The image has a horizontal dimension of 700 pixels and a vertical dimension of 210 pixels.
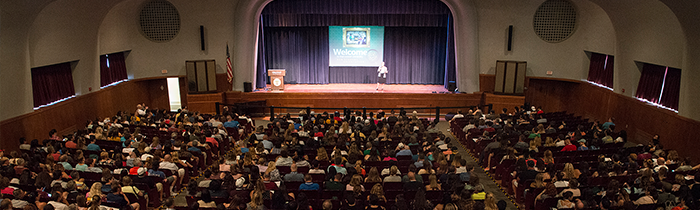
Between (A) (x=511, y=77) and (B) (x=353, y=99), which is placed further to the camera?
(B) (x=353, y=99)

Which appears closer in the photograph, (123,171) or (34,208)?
(34,208)

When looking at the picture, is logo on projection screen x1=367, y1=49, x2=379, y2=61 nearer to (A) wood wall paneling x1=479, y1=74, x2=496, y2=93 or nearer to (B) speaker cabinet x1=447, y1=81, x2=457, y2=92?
(B) speaker cabinet x1=447, y1=81, x2=457, y2=92

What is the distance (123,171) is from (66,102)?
9391 millimetres

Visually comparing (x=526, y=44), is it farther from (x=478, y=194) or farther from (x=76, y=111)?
(x=76, y=111)

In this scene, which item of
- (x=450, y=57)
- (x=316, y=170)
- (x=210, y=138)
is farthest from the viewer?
(x=450, y=57)

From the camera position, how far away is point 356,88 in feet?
78.6

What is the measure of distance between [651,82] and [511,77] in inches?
237

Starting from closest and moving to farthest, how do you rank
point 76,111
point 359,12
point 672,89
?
1. point 672,89
2. point 76,111
3. point 359,12

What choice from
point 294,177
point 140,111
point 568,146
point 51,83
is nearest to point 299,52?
point 140,111

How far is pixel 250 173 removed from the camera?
413 inches

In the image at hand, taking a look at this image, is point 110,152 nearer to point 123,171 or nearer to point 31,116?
point 123,171

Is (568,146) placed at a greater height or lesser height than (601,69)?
lesser

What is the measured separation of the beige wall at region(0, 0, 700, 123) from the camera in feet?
46.4

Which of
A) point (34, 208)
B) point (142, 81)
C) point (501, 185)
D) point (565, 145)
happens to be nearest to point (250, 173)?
point (34, 208)
